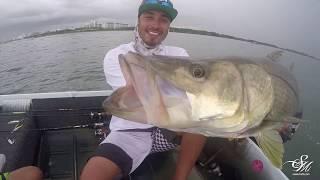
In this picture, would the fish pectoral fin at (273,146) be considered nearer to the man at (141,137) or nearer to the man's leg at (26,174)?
the man at (141,137)

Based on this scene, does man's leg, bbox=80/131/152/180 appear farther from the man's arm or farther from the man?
the man's arm

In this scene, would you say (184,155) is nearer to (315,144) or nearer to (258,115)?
(258,115)

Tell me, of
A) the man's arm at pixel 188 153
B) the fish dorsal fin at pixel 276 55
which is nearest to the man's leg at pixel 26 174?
the man's arm at pixel 188 153

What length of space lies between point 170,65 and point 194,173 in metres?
2.48

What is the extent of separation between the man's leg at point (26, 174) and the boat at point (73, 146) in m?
0.26

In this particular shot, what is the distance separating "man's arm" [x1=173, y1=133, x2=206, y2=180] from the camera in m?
3.37

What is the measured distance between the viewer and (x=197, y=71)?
72.3 inches

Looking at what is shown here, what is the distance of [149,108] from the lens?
1.73m

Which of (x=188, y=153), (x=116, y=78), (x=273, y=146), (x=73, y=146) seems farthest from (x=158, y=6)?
(x=73, y=146)

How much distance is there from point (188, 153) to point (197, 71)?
5.78ft

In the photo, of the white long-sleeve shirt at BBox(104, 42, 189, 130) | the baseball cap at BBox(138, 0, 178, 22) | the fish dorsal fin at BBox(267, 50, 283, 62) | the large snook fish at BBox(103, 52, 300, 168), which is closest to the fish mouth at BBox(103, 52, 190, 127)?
the large snook fish at BBox(103, 52, 300, 168)

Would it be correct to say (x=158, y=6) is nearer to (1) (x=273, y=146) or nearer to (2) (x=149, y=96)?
(1) (x=273, y=146)

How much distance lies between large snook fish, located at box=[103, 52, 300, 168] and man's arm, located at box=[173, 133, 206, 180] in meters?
1.39

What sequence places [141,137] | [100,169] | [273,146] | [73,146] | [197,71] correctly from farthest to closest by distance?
[73,146], [141,137], [100,169], [273,146], [197,71]
